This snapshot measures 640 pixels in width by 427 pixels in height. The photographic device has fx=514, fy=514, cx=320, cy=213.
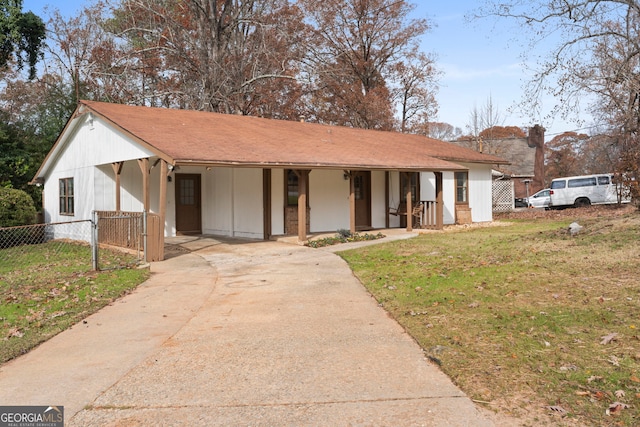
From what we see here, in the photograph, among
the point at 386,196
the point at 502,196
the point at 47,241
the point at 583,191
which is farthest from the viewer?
the point at 502,196

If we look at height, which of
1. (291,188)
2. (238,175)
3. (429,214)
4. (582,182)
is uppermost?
(582,182)

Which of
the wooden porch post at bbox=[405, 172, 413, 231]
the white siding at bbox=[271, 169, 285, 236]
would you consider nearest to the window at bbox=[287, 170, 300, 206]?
the white siding at bbox=[271, 169, 285, 236]

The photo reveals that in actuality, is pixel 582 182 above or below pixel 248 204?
above

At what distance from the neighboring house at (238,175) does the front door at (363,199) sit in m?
0.04

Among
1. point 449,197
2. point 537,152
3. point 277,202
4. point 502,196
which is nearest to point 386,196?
point 449,197

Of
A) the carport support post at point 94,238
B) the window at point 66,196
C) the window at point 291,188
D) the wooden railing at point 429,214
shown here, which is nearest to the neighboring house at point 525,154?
the wooden railing at point 429,214

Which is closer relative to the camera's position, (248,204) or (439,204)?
(248,204)

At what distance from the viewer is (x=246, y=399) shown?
396 centimetres

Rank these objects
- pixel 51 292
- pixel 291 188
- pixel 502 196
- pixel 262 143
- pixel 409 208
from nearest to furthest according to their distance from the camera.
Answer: pixel 51 292
pixel 262 143
pixel 291 188
pixel 409 208
pixel 502 196

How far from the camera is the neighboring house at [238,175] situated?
1416cm

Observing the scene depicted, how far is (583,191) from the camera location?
27.6 metres

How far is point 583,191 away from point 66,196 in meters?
25.0

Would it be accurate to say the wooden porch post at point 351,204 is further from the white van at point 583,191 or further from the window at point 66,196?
the white van at point 583,191

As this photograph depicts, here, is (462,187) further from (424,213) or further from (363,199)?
(363,199)
